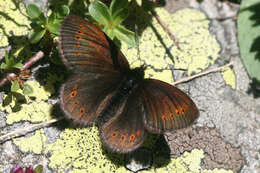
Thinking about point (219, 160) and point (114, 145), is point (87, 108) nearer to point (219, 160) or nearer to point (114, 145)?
point (114, 145)

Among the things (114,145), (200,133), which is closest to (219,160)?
(200,133)

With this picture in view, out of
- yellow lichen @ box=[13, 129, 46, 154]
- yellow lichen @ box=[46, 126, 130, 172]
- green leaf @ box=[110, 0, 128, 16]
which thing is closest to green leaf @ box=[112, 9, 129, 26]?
green leaf @ box=[110, 0, 128, 16]

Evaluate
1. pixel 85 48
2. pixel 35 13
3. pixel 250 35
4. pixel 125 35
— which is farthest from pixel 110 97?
pixel 250 35

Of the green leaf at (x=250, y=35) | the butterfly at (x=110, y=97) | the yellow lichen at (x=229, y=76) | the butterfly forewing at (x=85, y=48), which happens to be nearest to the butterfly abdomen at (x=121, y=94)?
the butterfly at (x=110, y=97)

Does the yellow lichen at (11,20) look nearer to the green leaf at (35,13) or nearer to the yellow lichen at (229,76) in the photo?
the green leaf at (35,13)

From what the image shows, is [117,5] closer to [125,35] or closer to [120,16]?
[120,16]

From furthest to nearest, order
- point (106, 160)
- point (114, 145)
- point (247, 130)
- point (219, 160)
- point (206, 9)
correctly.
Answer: point (206, 9), point (247, 130), point (219, 160), point (106, 160), point (114, 145)
